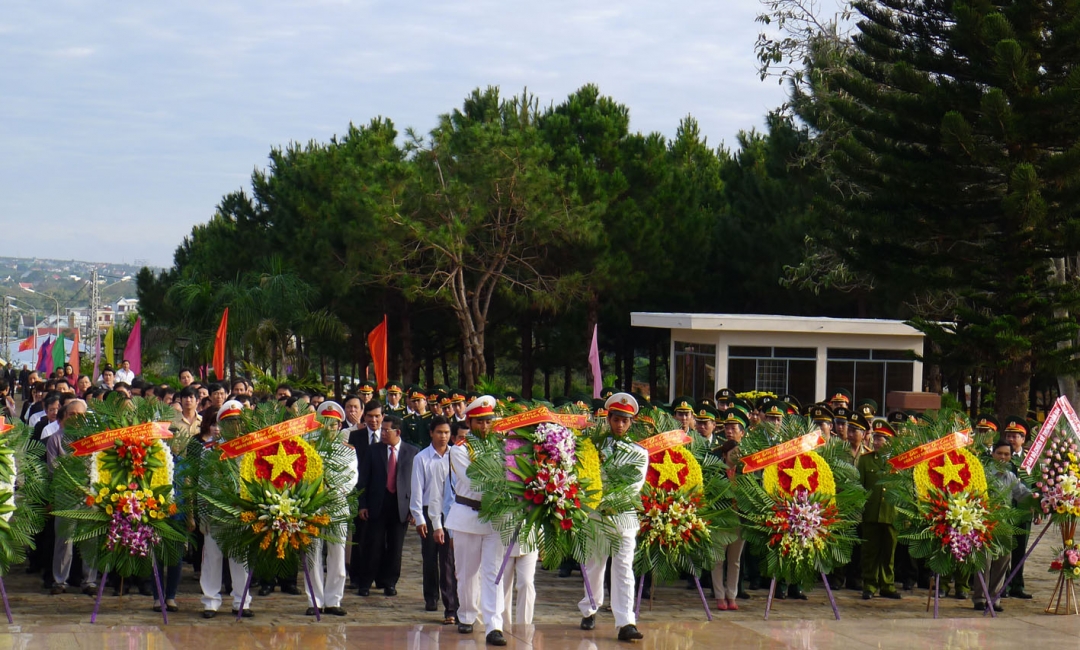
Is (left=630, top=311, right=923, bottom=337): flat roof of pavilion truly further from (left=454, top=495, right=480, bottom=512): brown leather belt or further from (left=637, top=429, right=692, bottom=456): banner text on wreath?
(left=454, top=495, right=480, bottom=512): brown leather belt

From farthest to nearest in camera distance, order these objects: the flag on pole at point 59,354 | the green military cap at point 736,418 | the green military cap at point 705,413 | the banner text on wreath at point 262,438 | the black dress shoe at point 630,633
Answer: the flag on pole at point 59,354 < the green military cap at point 705,413 < the green military cap at point 736,418 < the banner text on wreath at point 262,438 < the black dress shoe at point 630,633

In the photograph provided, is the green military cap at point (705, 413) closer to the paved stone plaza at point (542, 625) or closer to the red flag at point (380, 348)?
the paved stone plaza at point (542, 625)

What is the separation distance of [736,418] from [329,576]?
3773 mm

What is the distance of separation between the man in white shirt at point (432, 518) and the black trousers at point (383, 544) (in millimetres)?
566

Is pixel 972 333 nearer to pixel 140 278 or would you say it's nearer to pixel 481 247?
pixel 481 247

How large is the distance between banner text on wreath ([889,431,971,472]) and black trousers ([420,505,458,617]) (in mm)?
3333

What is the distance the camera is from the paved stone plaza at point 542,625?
7443 mm

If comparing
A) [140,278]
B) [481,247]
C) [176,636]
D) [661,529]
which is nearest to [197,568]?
[176,636]

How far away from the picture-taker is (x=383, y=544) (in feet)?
30.8

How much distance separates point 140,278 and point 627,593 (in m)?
42.6

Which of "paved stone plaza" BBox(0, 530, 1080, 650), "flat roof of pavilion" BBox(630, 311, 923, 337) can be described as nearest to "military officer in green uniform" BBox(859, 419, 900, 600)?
"paved stone plaza" BBox(0, 530, 1080, 650)

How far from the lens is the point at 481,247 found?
30.0 m

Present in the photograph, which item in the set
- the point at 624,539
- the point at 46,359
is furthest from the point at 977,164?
the point at 46,359

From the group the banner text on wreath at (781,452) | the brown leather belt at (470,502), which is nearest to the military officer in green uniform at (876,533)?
the banner text on wreath at (781,452)
